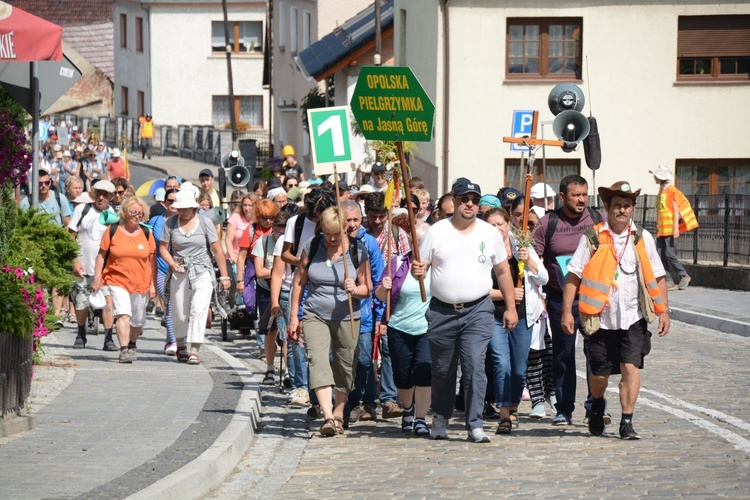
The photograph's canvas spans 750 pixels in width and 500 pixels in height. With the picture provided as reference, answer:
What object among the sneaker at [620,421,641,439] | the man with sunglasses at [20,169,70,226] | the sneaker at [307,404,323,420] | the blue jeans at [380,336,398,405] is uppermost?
the man with sunglasses at [20,169,70,226]

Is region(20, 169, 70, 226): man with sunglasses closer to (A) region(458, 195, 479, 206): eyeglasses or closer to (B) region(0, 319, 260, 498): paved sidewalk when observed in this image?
(B) region(0, 319, 260, 498): paved sidewalk

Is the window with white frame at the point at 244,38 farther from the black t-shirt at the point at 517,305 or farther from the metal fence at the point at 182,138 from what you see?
the black t-shirt at the point at 517,305

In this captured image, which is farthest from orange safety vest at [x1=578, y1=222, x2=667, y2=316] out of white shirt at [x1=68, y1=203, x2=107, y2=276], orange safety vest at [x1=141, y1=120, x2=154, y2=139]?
orange safety vest at [x1=141, y1=120, x2=154, y2=139]

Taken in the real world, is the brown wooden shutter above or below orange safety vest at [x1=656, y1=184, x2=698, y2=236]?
above

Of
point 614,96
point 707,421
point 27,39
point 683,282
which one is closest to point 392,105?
point 27,39

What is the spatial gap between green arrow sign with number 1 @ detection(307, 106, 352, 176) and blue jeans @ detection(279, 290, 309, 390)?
4.80 feet

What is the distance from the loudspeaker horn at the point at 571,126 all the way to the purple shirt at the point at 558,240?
6.00 metres

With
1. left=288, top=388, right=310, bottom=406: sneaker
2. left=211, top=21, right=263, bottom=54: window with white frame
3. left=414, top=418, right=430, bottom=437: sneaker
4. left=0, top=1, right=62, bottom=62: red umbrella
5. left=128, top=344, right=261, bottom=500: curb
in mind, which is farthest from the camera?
left=211, top=21, right=263, bottom=54: window with white frame

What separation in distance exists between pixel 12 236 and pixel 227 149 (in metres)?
48.7

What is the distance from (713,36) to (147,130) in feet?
123

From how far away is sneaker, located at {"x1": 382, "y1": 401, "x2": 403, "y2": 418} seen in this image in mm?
11477

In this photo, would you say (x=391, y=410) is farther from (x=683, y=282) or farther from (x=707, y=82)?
(x=707, y=82)

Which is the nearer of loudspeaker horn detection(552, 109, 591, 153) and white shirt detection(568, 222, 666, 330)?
white shirt detection(568, 222, 666, 330)

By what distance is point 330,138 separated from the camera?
1146 cm
